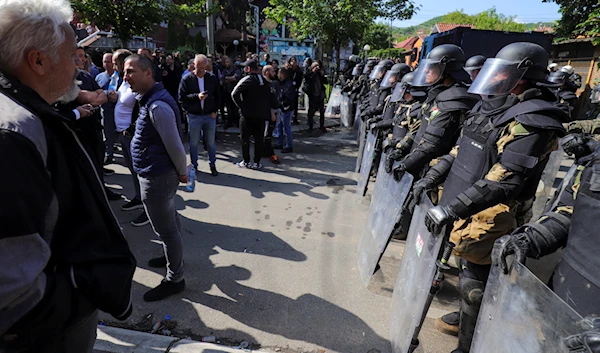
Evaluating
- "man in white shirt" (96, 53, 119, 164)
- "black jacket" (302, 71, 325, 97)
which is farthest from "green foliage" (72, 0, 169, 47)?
"black jacket" (302, 71, 325, 97)

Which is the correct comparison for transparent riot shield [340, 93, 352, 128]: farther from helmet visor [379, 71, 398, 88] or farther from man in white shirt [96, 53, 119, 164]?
man in white shirt [96, 53, 119, 164]

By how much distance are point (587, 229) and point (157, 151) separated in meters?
2.65

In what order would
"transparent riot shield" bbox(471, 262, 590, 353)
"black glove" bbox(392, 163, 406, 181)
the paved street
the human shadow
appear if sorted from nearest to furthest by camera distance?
"transparent riot shield" bbox(471, 262, 590, 353), the paved street, "black glove" bbox(392, 163, 406, 181), the human shadow

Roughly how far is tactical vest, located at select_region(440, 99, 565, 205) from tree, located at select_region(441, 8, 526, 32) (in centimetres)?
6313

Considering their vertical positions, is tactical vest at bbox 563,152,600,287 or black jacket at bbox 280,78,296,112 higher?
tactical vest at bbox 563,152,600,287

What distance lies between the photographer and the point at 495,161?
2.37m

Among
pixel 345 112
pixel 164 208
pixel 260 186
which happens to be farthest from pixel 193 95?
pixel 345 112

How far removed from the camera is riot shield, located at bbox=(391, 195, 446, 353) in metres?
2.09

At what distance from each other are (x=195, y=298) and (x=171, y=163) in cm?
117

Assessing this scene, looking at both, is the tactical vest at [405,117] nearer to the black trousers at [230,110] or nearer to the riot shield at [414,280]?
the riot shield at [414,280]

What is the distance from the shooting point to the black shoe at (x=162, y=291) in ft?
9.76

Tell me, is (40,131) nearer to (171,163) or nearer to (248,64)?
(171,163)

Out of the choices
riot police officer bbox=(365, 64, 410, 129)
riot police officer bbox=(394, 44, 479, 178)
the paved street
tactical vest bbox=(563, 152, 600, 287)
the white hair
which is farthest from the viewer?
riot police officer bbox=(365, 64, 410, 129)

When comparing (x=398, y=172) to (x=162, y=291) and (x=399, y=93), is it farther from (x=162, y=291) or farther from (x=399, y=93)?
(x=399, y=93)
